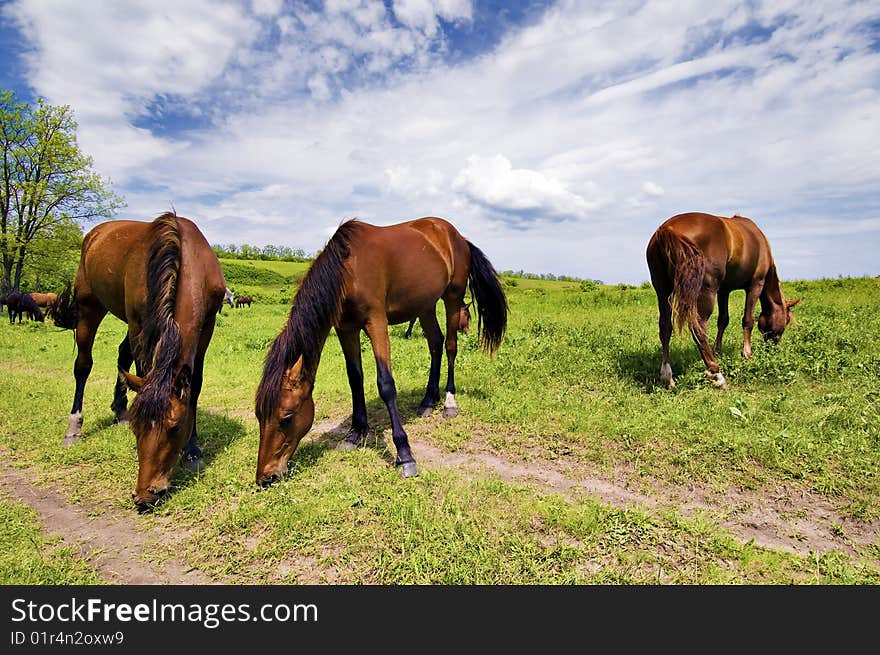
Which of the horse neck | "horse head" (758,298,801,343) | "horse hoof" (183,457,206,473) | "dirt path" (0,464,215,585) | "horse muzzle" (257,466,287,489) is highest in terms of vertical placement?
the horse neck

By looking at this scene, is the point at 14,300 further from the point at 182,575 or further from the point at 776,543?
the point at 776,543

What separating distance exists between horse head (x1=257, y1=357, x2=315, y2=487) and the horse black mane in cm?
5

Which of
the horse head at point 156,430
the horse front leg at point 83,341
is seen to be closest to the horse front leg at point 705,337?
the horse head at point 156,430

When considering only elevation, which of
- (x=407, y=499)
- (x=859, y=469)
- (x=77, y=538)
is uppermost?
(x=859, y=469)

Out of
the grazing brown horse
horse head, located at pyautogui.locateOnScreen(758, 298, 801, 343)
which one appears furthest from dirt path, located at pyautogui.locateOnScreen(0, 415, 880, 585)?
horse head, located at pyautogui.locateOnScreen(758, 298, 801, 343)

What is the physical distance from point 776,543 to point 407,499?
2661 millimetres

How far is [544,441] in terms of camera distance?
520 centimetres

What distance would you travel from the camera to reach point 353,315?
485 centimetres

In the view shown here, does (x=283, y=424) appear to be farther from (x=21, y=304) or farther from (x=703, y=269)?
(x=21, y=304)

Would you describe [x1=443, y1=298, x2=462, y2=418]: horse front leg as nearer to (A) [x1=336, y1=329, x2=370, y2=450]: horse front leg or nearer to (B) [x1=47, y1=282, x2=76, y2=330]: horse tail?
(A) [x1=336, y1=329, x2=370, y2=450]: horse front leg

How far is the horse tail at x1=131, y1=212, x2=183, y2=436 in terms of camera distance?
376 centimetres

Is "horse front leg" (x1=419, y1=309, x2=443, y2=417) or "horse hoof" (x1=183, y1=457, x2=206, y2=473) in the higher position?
"horse front leg" (x1=419, y1=309, x2=443, y2=417)

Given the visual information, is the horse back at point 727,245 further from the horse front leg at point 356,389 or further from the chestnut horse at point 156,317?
the chestnut horse at point 156,317
